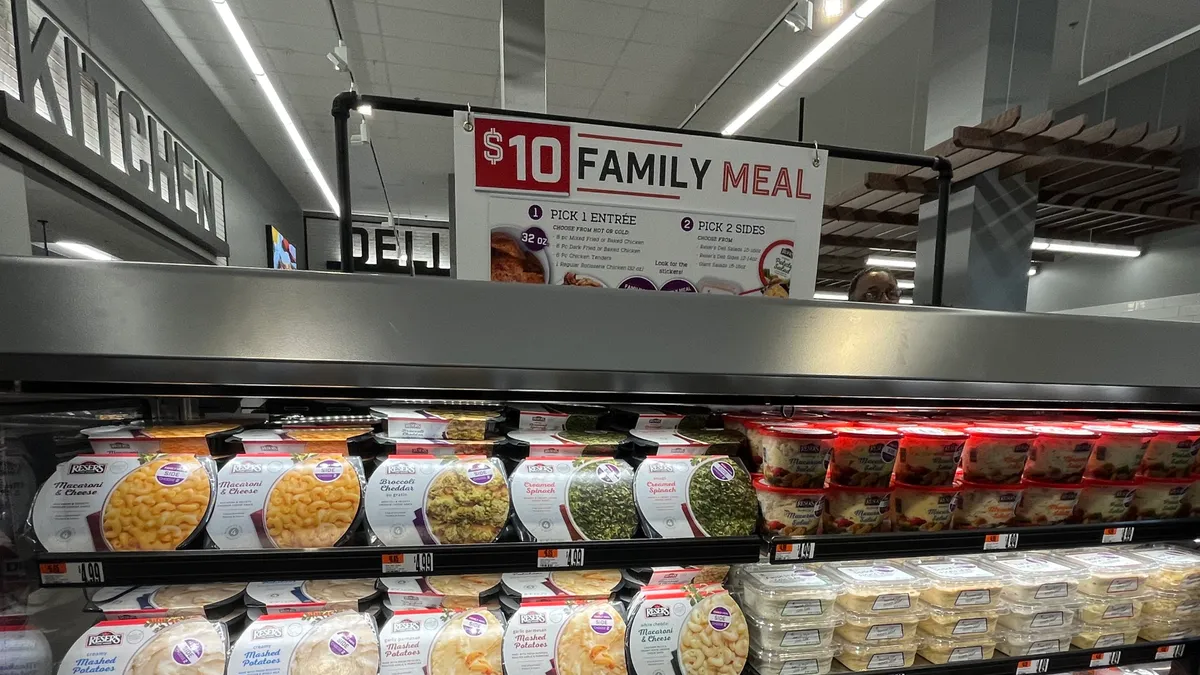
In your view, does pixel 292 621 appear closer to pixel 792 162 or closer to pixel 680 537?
pixel 680 537

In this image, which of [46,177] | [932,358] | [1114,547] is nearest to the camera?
[932,358]

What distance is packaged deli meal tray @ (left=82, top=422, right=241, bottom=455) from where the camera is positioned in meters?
0.92

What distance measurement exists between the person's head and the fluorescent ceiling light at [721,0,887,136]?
231cm

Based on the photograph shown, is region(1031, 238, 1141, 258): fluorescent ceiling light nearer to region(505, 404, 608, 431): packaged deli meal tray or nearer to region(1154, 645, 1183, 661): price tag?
region(1154, 645, 1183, 661): price tag

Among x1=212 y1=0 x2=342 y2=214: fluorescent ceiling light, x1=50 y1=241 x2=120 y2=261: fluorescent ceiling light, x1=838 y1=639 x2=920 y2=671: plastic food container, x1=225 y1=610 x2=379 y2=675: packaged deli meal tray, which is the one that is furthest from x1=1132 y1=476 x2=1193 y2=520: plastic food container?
x1=50 y1=241 x2=120 y2=261: fluorescent ceiling light

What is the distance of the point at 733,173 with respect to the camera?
102cm

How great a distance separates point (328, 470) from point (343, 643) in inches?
12.6

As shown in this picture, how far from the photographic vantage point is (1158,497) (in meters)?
1.29

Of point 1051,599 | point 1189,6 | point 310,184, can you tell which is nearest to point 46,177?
point 1051,599

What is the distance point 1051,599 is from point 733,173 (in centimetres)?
132

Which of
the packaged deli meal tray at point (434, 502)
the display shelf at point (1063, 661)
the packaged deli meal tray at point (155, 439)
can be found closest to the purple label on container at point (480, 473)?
the packaged deli meal tray at point (434, 502)

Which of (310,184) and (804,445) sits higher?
(310,184)

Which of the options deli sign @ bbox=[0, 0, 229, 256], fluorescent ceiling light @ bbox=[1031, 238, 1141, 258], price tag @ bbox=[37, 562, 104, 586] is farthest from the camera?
fluorescent ceiling light @ bbox=[1031, 238, 1141, 258]

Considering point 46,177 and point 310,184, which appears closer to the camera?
point 46,177
